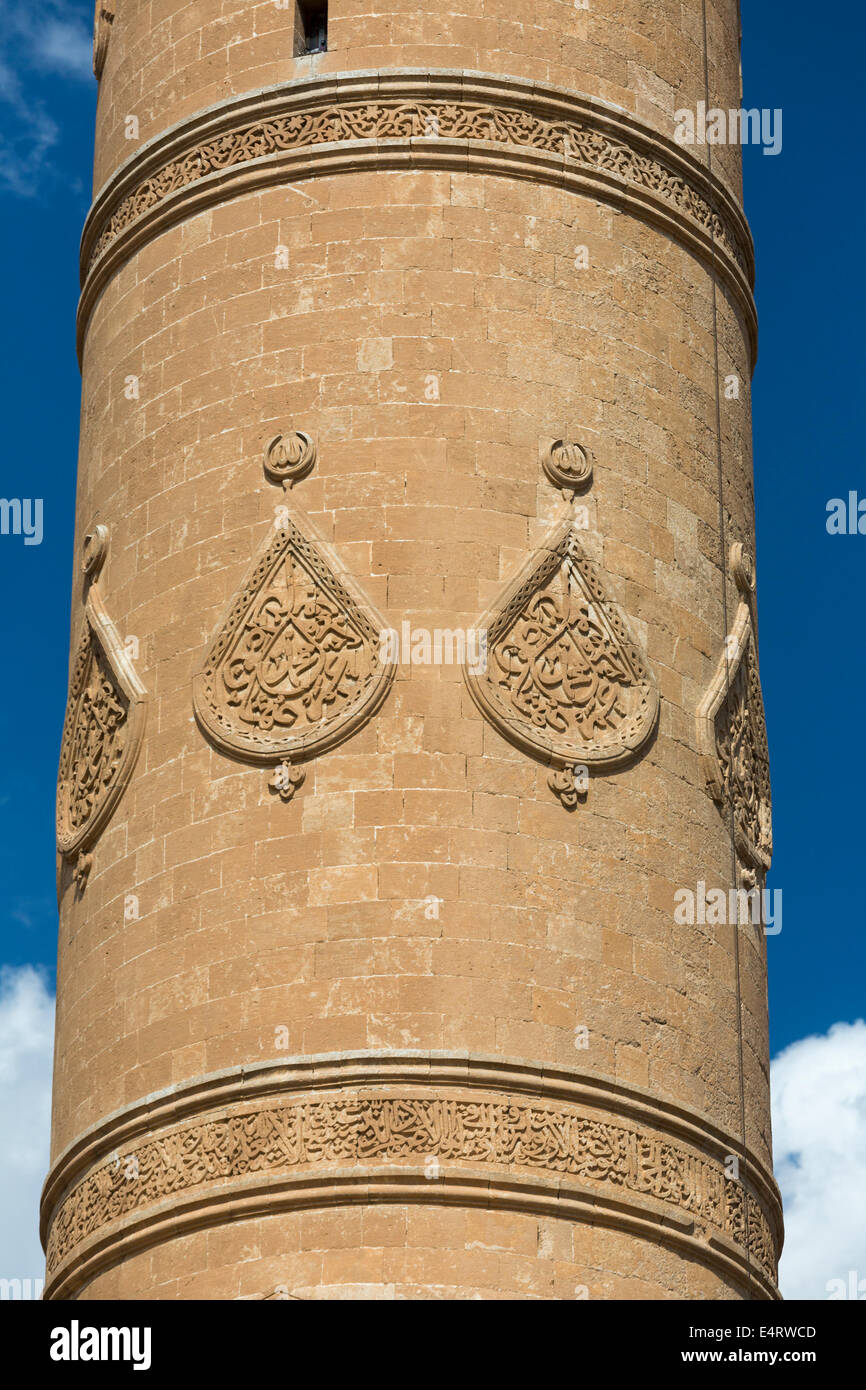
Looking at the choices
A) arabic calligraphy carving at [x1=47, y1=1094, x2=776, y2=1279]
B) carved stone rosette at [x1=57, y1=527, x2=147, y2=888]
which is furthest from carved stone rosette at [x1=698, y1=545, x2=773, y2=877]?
carved stone rosette at [x1=57, y1=527, x2=147, y2=888]

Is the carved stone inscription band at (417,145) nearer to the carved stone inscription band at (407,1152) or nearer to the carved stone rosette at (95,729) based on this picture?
the carved stone rosette at (95,729)

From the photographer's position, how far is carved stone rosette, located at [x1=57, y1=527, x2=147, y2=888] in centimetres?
1789

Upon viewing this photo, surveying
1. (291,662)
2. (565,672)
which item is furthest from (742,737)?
(291,662)

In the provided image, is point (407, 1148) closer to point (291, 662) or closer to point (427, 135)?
point (291, 662)

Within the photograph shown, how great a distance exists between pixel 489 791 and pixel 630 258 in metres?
3.39

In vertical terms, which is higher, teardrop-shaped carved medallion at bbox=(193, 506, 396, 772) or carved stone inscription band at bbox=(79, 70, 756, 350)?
carved stone inscription band at bbox=(79, 70, 756, 350)

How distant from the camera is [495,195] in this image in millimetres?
18422

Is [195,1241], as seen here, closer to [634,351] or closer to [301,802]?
[301,802]

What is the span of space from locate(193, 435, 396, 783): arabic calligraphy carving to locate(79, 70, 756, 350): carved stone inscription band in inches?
75.7

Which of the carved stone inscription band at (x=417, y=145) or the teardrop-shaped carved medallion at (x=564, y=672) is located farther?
the carved stone inscription band at (x=417, y=145)

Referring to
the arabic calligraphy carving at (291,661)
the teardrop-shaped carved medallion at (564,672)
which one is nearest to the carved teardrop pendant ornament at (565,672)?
the teardrop-shaped carved medallion at (564,672)

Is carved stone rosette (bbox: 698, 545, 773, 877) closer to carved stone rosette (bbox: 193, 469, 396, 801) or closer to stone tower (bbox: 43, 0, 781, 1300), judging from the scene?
stone tower (bbox: 43, 0, 781, 1300)

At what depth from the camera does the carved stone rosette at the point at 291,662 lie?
56.4 ft

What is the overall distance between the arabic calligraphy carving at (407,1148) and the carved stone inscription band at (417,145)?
5.21 metres
